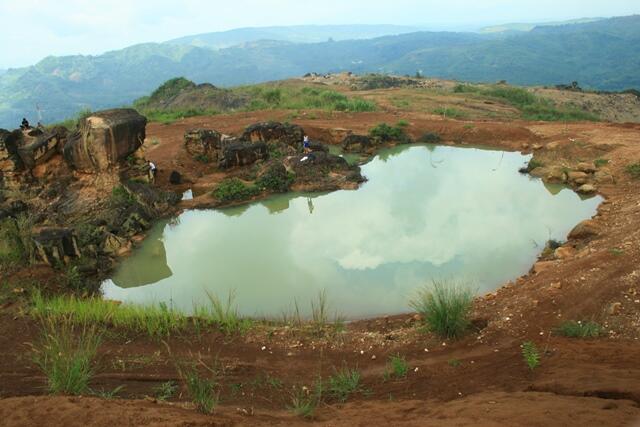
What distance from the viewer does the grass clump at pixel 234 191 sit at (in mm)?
12648

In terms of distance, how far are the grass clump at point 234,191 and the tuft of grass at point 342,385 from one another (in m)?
8.22

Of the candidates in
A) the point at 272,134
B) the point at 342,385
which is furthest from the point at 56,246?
the point at 272,134

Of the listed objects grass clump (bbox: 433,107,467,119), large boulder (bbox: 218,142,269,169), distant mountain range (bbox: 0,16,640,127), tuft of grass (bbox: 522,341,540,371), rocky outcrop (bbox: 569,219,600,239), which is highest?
distant mountain range (bbox: 0,16,640,127)

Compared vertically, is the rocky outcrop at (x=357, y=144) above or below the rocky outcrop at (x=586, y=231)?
above

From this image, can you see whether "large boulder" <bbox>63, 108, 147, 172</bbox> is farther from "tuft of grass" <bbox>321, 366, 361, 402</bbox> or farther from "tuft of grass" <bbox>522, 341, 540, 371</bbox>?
"tuft of grass" <bbox>522, 341, 540, 371</bbox>

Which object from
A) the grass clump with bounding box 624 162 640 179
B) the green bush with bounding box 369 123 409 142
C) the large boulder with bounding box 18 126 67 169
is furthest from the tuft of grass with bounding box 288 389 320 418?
the green bush with bounding box 369 123 409 142

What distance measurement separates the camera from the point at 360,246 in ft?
31.0

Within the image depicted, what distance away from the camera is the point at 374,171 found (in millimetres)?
14695

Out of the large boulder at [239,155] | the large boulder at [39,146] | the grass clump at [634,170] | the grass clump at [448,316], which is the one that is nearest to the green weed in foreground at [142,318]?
the grass clump at [448,316]

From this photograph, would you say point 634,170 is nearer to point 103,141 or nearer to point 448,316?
point 448,316

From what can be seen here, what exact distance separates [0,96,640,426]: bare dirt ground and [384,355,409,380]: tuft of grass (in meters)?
0.08

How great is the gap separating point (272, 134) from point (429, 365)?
12551mm

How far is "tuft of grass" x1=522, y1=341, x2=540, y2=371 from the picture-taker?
4.70m

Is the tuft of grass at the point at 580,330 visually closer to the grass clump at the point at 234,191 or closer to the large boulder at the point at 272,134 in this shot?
the grass clump at the point at 234,191
